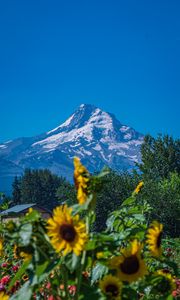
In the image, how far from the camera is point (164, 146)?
61.4 metres

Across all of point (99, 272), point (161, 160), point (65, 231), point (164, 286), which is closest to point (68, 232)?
point (65, 231)

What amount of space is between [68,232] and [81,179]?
335mm

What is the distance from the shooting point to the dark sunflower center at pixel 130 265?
8.27ft

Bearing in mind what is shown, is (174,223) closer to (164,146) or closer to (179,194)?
(179,194)

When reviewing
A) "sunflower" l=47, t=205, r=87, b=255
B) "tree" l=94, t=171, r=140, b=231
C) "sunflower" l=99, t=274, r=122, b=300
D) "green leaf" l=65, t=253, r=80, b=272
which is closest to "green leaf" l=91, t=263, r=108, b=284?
"sunflower" l=99, t=274, r=122, b=300

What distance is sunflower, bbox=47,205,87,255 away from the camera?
229 centimetres

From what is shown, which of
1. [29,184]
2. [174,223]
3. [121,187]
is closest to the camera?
[174,223]

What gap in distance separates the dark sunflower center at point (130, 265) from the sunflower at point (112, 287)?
73mm

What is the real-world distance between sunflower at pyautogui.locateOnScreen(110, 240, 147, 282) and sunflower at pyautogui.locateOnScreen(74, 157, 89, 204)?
0.38 m

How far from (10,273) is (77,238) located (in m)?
3.57

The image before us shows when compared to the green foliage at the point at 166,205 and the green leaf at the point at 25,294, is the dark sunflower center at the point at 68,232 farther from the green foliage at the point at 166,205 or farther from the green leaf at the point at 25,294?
the green foliage at the point at 166,205

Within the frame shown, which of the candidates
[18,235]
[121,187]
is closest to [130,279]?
[18,235]

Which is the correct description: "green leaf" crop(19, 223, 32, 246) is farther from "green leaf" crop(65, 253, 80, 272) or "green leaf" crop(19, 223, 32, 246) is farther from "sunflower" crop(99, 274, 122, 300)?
"sunflower" crop(99, 274, 122, 300)

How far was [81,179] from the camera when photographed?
2527 millimetres
